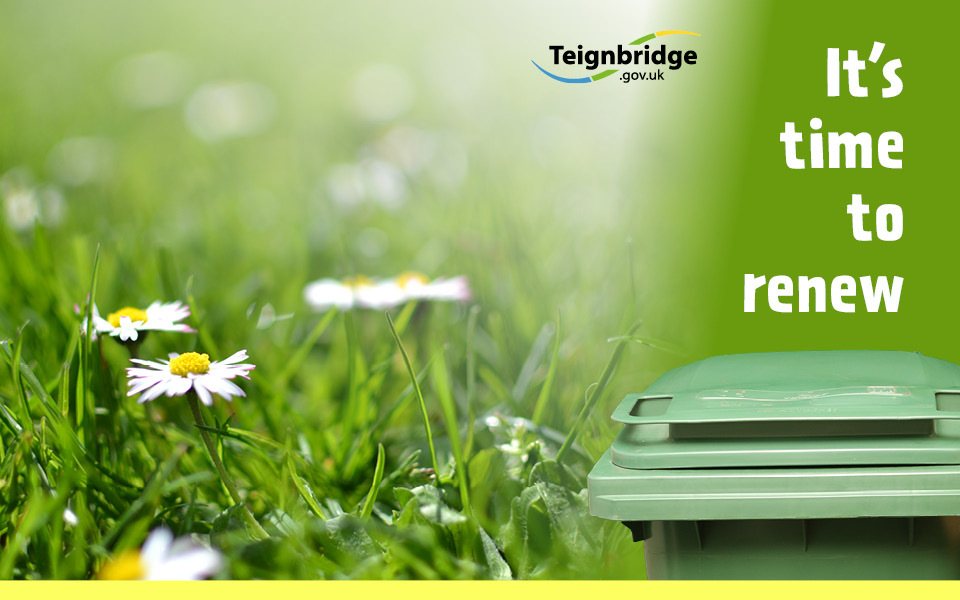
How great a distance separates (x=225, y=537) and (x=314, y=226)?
6.20 feet

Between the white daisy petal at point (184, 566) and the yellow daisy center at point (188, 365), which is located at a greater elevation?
the yellow daisy center at point (188, 365)

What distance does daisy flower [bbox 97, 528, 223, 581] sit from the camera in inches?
59.0

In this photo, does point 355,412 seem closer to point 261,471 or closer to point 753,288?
point 261,471

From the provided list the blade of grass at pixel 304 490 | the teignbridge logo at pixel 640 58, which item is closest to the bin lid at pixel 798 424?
the blade of grass at pixel 304 490

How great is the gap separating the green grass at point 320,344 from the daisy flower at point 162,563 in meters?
0.03

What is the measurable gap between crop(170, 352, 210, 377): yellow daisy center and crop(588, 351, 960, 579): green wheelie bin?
761 mm

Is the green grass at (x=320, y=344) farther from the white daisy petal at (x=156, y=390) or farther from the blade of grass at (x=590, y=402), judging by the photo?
the white daisy petal at (x=156, y=390)

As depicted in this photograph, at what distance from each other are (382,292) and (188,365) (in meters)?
0.78

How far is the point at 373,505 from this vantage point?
181cm

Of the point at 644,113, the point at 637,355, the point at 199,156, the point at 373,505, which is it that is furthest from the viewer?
the point at 199,156

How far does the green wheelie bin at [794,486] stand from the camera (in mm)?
1452
